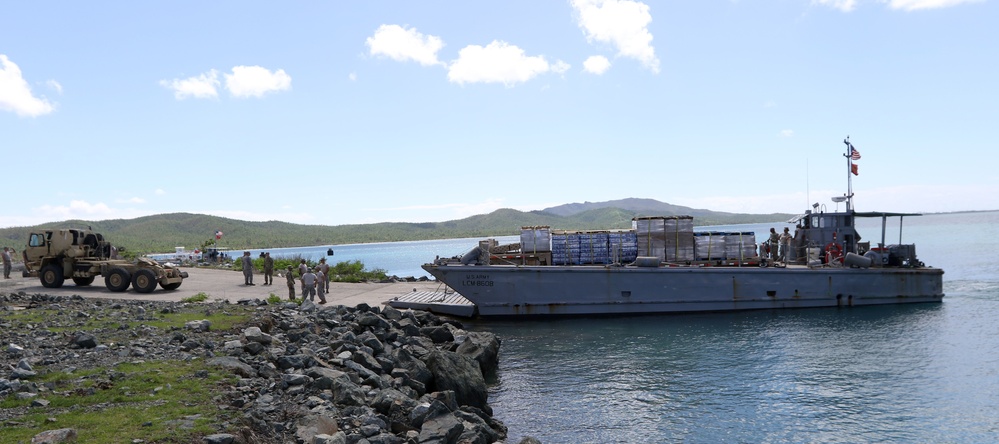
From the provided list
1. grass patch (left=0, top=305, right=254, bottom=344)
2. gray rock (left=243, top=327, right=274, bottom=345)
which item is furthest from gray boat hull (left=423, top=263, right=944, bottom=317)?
gray rock (left=243, top=327, right=274, bottom=345)

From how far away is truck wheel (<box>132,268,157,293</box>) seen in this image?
82.5 feet

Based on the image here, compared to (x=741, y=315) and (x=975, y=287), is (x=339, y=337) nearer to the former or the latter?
Result: (x=741, y=315)

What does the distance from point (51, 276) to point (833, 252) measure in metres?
32.4

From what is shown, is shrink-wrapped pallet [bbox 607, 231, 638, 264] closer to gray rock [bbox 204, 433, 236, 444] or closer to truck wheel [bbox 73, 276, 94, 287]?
gray rock [bbox 204, 433, 236, 444]

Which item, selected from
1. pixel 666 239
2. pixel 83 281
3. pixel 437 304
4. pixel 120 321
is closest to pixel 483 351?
pixel 120 321

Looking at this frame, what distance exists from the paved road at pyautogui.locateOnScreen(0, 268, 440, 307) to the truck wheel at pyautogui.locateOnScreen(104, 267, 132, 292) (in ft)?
0.93

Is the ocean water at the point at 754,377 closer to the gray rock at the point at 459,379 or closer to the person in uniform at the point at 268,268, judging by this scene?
the gray rock at the point at 459,379

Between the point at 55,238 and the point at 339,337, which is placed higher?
the point at 55,238

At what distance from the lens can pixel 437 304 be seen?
26.9 meters

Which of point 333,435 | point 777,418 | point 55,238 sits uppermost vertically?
point 55,238

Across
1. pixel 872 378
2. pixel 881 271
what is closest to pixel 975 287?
pixel 881 271

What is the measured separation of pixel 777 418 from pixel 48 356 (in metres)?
13.4

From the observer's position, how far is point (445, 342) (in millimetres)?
19531

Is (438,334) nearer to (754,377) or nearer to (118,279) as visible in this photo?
(754,377)
